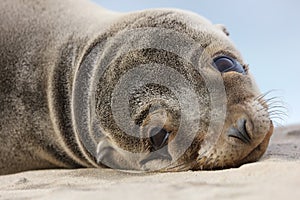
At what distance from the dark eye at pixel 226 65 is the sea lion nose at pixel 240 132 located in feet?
1.65

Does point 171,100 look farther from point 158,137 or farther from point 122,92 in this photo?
point 122,92

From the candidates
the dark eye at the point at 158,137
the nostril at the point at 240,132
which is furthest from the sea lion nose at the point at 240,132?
the dark eye at the point at 158,137

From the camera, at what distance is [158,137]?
3.15 m

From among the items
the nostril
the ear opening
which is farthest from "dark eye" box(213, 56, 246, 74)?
the ear opening

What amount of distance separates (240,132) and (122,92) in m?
0.81

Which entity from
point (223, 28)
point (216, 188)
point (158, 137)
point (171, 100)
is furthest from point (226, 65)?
point (216, 188)

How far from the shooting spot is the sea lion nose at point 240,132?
114 inches

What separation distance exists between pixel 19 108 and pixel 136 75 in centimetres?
114

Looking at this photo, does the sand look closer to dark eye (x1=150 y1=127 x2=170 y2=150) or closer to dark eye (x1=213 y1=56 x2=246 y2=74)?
dark eye (x1=150 y1=127 x2=170 y2=150)

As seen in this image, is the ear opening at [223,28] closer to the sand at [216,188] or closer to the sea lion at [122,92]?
the sea lion at [122,92]

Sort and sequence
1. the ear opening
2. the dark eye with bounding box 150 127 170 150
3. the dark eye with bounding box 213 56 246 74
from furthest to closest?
the ear opening → the dark eye with bounding box 213 56 246 74 → the dark eye with bounding box 150 127 170 150

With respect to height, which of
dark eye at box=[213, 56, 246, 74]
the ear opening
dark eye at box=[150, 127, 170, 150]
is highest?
the ear opening

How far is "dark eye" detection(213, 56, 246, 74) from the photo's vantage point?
3319 mm

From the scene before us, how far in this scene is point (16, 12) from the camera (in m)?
4.25
